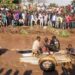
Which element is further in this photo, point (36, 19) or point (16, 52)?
point (36, 19)

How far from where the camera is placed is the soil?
16.5 m

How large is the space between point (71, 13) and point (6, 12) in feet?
19.4

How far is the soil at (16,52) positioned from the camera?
16.5 m

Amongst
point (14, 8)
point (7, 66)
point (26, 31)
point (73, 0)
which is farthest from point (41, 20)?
point (7, 66)

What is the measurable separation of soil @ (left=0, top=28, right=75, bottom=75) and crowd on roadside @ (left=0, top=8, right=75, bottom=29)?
110 centimetres

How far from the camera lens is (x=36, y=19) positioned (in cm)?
3031

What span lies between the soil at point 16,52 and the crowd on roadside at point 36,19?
1097 millimetres

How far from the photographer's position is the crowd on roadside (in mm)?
29781

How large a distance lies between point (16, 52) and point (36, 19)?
9317 mm

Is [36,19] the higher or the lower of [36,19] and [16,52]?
the higher

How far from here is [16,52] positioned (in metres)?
21.4

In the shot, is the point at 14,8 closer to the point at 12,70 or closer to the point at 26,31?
the point at 26,31

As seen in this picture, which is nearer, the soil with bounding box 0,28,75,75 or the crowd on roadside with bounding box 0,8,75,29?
the soil with bounding box 0,28,75,75

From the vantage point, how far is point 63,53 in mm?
16984
